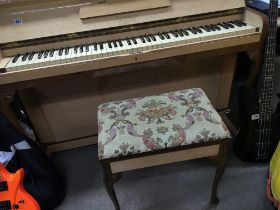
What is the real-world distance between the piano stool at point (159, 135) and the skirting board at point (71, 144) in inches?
26.7

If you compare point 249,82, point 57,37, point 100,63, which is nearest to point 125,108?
point 100,63

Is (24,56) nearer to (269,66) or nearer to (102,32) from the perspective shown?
(102,32)

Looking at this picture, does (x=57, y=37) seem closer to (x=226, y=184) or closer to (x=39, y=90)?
(x=39, y=90)

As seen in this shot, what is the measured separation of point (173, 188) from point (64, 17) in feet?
3.54

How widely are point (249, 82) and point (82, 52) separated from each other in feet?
3.01

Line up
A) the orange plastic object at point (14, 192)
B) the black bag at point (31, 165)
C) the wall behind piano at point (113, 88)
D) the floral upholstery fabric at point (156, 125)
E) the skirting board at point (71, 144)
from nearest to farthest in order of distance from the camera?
the floral upholstery fabric at point (156, 125) → the orange plastic object at point (14, 192) → the black bag at point (31, 165) → the wall behind piano at point (113, 88) → the skirting board at point (71, 144)

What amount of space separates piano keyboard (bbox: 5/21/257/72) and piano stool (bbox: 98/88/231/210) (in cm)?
28

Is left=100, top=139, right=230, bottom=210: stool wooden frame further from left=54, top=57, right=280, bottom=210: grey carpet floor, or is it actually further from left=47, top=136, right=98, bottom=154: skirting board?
left=47, top=136, right=98, bottom=154: skirting board

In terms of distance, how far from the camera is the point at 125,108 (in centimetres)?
117

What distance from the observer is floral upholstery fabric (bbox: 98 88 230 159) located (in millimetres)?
1005

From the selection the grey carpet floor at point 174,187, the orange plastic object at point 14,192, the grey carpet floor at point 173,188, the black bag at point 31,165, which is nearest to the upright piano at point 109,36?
the black bag at point 31,165

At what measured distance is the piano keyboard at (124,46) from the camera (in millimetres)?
1171

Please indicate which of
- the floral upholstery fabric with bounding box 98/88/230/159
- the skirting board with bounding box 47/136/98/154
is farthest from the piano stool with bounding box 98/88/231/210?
the skirting board with bounding box 47/136/98/154

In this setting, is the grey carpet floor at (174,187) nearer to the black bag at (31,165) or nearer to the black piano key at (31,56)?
the black bag at (31,165)
